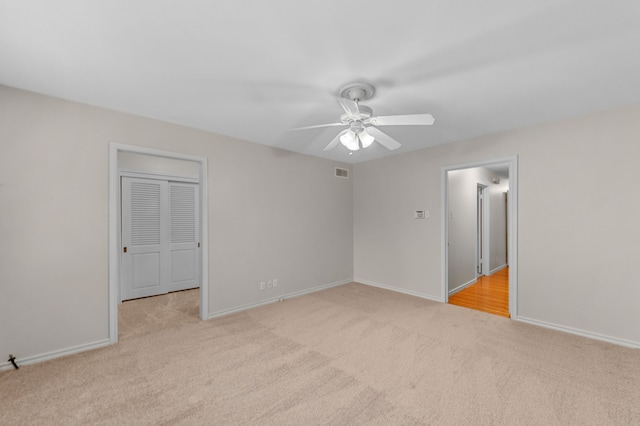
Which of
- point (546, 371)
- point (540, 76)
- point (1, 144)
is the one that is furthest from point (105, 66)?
point (546, 371)

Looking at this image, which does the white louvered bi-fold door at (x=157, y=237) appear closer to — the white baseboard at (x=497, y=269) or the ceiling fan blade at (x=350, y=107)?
the ceiling fan blade at (x=350, y=107)

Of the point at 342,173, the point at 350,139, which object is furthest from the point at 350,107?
the point at 342,173

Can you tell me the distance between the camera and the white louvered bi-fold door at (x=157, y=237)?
4.36 meters

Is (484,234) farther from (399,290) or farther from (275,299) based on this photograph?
(275,299)

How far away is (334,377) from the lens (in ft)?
7.17

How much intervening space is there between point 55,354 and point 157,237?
7.66ft

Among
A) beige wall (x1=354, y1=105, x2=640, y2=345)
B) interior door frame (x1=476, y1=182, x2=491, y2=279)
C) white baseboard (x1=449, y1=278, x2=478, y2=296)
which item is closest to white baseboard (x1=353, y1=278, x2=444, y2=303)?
beige wall (x1=354, y1=105, x2=640, y2=345)

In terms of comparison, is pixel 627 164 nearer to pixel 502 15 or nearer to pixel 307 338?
pixel 502 15

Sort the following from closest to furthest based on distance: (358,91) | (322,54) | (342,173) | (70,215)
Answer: (322,54), (358,91), (70,215), (342,173)

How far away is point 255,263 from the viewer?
13.0 ft

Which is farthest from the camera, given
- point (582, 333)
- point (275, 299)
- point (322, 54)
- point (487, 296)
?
point (487, 296)

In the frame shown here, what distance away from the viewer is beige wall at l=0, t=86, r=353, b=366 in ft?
7.74

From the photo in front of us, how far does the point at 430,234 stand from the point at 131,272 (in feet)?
15.8

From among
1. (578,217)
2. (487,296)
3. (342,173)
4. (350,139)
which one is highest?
(342,173)
